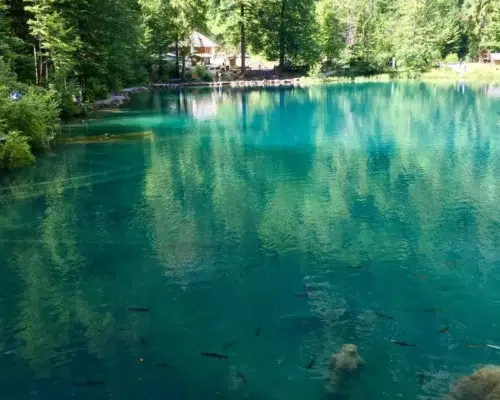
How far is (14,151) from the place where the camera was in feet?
60.1

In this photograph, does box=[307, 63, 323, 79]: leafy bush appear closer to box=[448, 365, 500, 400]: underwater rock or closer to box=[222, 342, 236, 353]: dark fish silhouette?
box=[222, 342, 236, 353]: dark fish silhouette

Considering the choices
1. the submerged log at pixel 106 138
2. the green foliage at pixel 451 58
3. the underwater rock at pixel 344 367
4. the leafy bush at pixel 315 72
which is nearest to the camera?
the underwater rock at pixel 344 367

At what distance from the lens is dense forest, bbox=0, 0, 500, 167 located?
98.9 ft

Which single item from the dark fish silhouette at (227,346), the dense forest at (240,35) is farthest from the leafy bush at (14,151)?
the dark fish silhouette at (227,346)

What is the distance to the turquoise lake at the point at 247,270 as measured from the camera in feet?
22.1

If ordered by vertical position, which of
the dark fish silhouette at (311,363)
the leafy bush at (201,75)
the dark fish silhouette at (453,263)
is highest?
the leafy bush at (201,75)

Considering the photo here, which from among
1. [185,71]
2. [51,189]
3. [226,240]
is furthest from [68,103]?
[185,71]

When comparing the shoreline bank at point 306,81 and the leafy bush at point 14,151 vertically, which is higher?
the shoreline bank at point 306,81

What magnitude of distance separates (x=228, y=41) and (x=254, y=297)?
2364 inches

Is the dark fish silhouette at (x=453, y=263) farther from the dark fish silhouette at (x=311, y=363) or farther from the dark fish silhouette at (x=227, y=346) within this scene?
the dark fish silhouette at (x=227, y=346)

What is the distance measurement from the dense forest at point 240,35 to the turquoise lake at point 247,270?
1280 centimetres

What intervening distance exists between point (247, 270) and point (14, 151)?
1236cm

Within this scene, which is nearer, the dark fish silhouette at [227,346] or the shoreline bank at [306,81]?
the dark fish silhouette at [227,346]

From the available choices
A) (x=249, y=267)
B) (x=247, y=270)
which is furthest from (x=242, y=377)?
(x=249, y=267)
